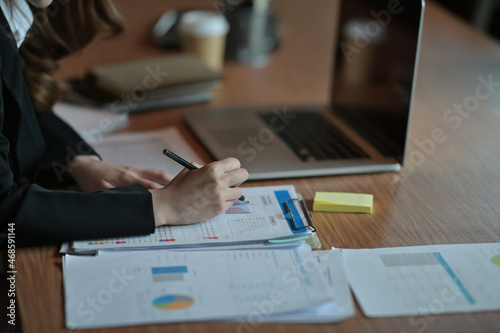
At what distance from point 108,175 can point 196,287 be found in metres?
0.40

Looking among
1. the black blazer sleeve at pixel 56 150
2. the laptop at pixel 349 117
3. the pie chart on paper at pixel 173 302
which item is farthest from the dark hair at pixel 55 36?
the pie chart on paper at pixel 173 302

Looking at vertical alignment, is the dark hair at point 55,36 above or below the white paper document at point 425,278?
above

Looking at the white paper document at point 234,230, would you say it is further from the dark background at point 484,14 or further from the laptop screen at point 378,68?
the dark background at point 484,14

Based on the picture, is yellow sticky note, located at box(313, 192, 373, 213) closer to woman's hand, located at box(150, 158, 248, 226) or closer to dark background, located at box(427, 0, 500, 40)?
woman's hand, located at box(150, 158, 248, 226)

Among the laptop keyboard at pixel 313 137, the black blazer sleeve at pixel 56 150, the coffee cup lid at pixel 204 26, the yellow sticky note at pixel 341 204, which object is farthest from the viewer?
the coffee cup lid at pixel 204 26

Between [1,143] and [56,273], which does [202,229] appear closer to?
[56,273]

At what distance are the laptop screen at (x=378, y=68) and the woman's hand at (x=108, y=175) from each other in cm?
48

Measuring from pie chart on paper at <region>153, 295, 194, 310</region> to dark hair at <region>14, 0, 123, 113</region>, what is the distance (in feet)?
2.21

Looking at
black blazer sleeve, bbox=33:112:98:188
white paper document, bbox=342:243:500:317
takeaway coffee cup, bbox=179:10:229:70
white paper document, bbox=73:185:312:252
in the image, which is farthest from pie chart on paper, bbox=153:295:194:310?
takeaway coffee cup, bbox=179:10:229:70

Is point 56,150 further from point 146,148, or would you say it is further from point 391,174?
point 391,174

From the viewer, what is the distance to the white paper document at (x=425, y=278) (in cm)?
83

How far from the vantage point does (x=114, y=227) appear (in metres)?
0.93

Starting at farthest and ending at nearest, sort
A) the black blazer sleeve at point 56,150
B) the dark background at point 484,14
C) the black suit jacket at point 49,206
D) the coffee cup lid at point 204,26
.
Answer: the dark background at point 484,14
the coffee cup lid at point 204,26
the black blazer sleeve at point 56,150
the black suit jacket at point 49,206

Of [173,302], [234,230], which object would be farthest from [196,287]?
[234,230]
